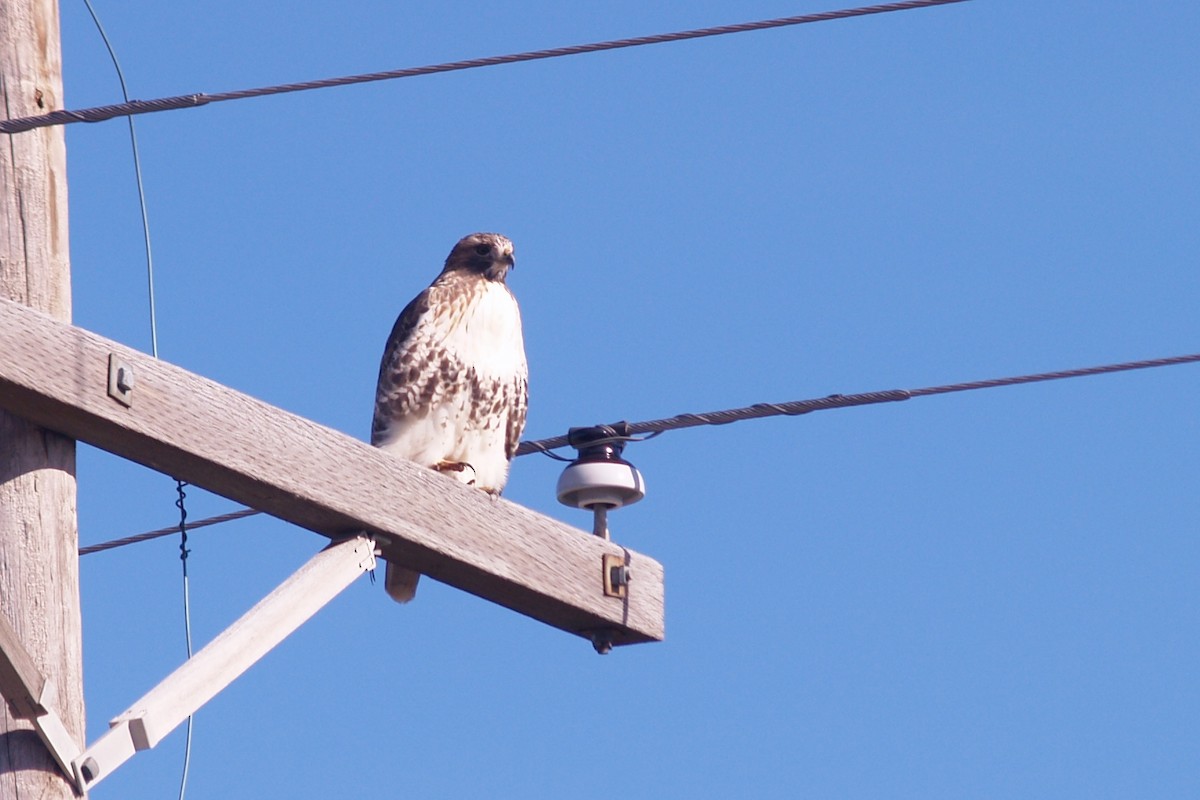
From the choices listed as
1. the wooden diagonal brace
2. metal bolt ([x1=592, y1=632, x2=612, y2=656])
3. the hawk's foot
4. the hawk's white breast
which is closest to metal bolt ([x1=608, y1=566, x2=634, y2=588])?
metal bolt ([x1=592, y1=632, x2=612, y2=656])

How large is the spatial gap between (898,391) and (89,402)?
7.57 ft

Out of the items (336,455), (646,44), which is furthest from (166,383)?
(646,44)

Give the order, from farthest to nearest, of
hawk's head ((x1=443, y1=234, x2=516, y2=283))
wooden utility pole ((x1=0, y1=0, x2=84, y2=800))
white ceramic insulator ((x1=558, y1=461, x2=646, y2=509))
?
hawk's head ((x1=443, y1=234, x2=516, y2=283))
white ceramic insulator ((x1=558, y1=461, x2=646, y2=509))
wooden utility pole ((x1=0, y1=0, x2=84, y2=800))

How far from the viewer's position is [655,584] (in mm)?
4605

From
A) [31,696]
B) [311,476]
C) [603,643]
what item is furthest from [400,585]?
[31,696]

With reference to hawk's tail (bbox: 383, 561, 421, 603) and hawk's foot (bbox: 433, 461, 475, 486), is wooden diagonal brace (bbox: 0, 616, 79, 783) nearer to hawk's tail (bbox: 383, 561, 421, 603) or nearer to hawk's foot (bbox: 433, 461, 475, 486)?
hawk's tail (bbox: 383, 561, 421, 603)

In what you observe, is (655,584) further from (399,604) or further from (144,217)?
(144,217)

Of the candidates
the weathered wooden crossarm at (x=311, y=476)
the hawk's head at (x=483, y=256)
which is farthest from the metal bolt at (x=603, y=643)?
the hawk's head at (x=483, y=256)

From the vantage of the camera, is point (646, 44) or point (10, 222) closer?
point (10, 222)

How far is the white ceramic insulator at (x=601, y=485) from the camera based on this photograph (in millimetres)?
4645

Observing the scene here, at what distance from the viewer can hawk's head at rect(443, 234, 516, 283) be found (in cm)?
669

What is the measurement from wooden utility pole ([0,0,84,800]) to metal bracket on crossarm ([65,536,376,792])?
116 millimetres

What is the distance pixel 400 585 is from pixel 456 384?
0.92 metres

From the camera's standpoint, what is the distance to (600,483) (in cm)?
464
